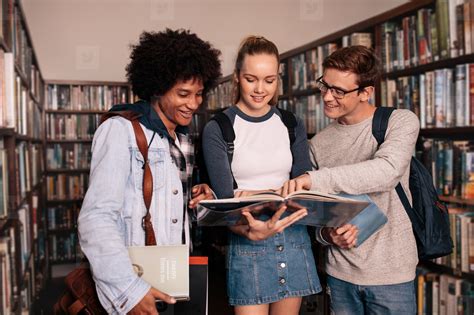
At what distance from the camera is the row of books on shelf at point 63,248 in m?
1.82

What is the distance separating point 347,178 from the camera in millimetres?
1205

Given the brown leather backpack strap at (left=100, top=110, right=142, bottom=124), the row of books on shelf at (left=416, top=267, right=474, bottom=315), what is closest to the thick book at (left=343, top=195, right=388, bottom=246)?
the brown leather backpack strap at (left=100, top=110, right=142, bottom=124)

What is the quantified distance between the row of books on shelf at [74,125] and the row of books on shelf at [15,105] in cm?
11

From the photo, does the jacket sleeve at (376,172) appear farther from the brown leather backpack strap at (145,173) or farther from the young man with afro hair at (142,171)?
the brown leather backpack strap at (145,173)

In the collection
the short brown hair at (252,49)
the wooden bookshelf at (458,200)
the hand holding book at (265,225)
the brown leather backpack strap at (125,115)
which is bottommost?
the wooden bookshelf at (458,200)

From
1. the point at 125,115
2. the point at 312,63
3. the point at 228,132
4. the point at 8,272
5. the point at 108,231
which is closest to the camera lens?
the point at 108,231

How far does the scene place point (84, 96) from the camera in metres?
1.73

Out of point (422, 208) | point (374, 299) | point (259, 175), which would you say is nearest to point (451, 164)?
point (422, 208)

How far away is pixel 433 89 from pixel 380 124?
2.74 ft

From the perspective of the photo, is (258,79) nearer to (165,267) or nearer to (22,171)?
(165,267)

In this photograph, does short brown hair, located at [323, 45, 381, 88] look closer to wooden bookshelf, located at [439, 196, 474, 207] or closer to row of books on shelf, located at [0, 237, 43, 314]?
wooden bookshelf, located at [439, 196, 474, 207]

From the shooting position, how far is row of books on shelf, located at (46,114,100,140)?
1.75m

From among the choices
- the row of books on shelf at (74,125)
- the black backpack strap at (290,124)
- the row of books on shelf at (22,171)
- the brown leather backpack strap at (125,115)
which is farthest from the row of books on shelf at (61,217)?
the black backpack strap at (290,124)

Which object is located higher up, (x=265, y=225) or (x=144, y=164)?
(x=144, y=164)
